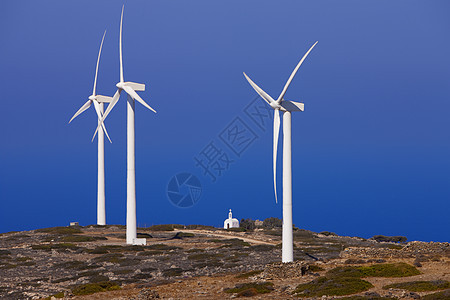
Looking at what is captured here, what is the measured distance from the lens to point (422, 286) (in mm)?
38969

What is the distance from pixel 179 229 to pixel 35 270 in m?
46.6

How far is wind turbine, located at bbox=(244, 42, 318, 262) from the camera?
50781 millimetres

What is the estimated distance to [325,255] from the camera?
63062 mm

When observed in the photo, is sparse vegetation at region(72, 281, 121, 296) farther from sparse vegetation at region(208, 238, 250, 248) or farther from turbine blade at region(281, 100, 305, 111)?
sparse vegetation at region(208, 238, 250, 248)

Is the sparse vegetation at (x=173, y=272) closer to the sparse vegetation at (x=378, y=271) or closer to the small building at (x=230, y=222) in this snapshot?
the sparse vegetation at (x=378, y=271)

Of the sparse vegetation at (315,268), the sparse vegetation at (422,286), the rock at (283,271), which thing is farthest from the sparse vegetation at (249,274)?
the sparse vegetation at (422,286)

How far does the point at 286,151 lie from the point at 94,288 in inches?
794

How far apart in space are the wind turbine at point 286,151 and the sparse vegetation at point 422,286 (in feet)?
40.4

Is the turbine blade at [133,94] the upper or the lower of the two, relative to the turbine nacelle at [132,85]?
lower

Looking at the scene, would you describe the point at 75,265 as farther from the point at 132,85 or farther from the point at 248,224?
the point at 248,224

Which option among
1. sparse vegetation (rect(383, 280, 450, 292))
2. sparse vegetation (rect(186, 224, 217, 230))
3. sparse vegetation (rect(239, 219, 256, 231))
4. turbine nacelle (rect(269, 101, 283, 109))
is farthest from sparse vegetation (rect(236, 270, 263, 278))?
sparse vegetation (rect(239, 219, 256, 231))

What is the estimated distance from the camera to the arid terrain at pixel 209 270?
4121 cm

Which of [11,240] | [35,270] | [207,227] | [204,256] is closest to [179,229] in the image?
[207,227]

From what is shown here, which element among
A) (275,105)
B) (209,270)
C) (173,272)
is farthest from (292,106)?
(173,272)
